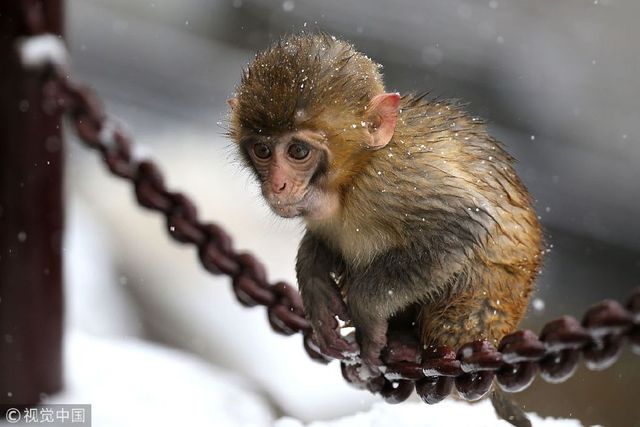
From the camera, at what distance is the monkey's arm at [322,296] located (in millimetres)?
2580

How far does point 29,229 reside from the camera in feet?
11.6

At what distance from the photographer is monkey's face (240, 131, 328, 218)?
2.39 meters

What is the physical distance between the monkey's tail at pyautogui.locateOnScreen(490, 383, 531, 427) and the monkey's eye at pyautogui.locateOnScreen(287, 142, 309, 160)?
86 cm

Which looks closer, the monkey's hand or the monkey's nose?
the monkey's nose

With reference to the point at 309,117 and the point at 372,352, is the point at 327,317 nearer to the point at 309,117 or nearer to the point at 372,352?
the point at 372,352

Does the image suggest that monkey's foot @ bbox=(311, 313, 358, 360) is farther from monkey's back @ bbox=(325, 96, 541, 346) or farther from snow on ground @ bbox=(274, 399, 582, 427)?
snow on ground @ bbox=(274, 399, 582, 427)

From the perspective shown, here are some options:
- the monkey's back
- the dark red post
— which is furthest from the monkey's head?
the dark red post

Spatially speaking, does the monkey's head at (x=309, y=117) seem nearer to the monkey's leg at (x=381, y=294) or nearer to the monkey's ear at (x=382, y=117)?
the monkey's ear at (x=382, y=117)

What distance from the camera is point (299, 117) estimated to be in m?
2.35

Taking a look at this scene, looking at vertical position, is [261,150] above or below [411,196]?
above

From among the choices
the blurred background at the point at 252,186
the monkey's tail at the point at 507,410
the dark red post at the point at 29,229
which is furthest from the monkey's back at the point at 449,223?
the blurred background at the point at 252,186

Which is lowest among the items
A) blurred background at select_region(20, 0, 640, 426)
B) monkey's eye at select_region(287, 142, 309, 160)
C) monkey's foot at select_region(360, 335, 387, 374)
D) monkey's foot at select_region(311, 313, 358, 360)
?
monkey's foot at select_region(360, 335, 387, 374)

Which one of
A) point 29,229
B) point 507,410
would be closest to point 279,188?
point 507,410

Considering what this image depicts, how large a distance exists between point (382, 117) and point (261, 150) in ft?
1.05
